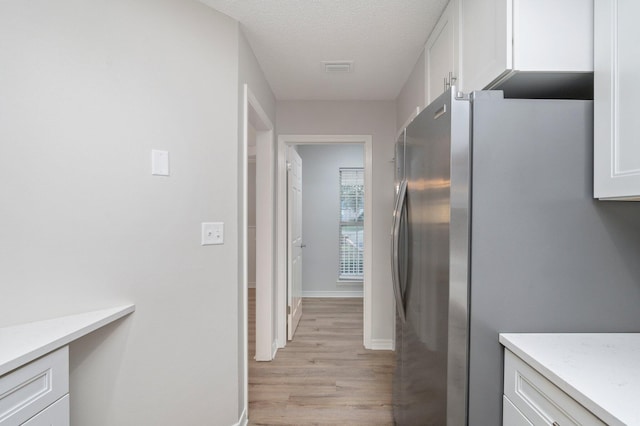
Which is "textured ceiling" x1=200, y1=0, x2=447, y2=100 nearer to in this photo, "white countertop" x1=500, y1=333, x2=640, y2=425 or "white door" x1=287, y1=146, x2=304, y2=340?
"white door" x1=287, y1=146, x2=304, y2=340

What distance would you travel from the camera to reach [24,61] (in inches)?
43.1

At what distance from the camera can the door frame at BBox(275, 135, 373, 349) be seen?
9.45ft

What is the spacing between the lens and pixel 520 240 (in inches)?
39.7

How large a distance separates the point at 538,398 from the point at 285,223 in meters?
2.33

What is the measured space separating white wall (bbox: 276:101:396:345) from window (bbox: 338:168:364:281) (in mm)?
1772

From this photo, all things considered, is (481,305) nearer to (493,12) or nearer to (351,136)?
(493,12)

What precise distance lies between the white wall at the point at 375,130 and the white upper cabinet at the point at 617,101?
198 cm

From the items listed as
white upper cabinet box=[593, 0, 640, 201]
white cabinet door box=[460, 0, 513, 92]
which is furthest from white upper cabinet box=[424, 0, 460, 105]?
white upper cabinet box=[593, 0, 640, 201]

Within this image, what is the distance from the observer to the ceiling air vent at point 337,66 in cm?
222

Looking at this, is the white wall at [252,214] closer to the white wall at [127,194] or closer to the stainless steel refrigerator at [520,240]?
the white wall at [127,194]

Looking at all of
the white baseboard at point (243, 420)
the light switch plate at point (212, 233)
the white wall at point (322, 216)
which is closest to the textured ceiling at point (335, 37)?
the light switch plate at point (212, 233)

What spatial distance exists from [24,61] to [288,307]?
8.38 feet

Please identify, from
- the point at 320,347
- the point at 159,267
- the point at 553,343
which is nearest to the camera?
the point at 553,343

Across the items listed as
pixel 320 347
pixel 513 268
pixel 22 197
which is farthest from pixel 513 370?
pixel 320 347
